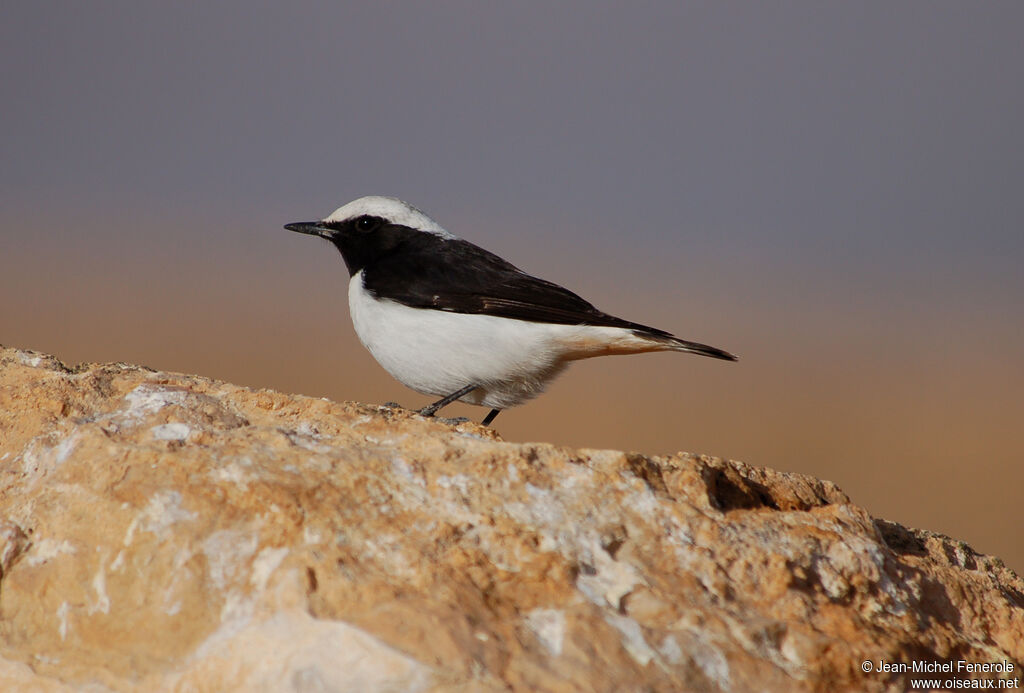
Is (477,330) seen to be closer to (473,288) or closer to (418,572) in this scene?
(473,288)

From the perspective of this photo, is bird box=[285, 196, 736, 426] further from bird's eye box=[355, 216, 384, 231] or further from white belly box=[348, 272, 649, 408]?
bird's eye box=[355, 216, 384, 231]

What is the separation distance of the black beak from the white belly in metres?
0.96

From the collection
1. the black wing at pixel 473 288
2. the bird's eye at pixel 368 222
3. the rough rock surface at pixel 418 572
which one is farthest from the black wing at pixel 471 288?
the rough rock surface at pixel 418 572

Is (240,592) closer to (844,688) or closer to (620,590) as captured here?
(620,590)

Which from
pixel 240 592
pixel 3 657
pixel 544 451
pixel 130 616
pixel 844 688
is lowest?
pixel 3 657

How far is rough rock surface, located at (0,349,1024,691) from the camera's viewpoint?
2699 mm

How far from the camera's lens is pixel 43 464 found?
359 cm

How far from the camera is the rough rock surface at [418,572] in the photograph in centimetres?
270

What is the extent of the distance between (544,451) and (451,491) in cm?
45

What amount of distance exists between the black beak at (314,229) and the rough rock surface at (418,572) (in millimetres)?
A: 2881

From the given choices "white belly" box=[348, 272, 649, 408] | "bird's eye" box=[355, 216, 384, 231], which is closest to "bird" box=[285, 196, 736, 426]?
"white belly" box=[348, 272, 649, 408]

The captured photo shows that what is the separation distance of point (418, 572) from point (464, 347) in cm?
287

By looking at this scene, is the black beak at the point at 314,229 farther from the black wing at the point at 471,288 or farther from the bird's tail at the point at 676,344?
the bird's tail at the point at 676,344

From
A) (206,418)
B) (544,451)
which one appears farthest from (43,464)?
(544,451)
